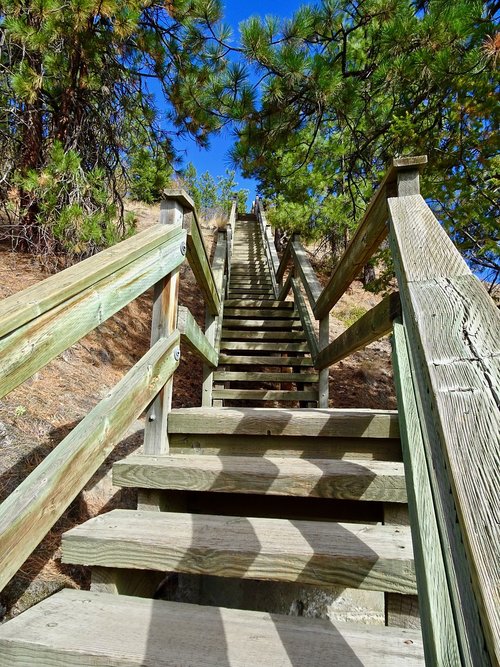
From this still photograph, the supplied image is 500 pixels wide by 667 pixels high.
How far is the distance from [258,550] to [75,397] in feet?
6.96

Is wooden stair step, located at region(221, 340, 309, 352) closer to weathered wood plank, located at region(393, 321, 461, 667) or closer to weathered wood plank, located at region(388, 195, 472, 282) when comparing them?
weathered wood plank, located at region(388, 195, 472, 282)

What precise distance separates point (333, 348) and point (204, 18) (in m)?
3.66

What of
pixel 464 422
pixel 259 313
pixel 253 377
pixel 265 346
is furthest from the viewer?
pixel 259 313

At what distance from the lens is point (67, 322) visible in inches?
39.5

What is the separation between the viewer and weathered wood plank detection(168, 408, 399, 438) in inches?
69.8

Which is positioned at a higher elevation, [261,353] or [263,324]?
[263,324]

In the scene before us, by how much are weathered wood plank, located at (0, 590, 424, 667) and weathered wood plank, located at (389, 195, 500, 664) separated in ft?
1.75

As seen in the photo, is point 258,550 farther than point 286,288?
No

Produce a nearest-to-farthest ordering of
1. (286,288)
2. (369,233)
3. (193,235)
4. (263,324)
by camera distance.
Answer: (369,233)
(193,235)
(263,324)
(286,288)

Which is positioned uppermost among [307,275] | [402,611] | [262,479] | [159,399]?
[307,275]

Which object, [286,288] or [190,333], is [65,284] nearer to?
[190,333]

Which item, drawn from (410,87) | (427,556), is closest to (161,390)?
(427,556)

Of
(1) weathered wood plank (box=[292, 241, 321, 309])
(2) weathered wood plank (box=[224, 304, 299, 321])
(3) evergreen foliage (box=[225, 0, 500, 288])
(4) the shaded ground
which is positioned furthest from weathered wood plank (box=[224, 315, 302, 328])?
(3) evergreen foliage (box=[225, 0, 500, 288])

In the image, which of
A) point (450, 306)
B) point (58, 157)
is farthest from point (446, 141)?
point (450, 306)
